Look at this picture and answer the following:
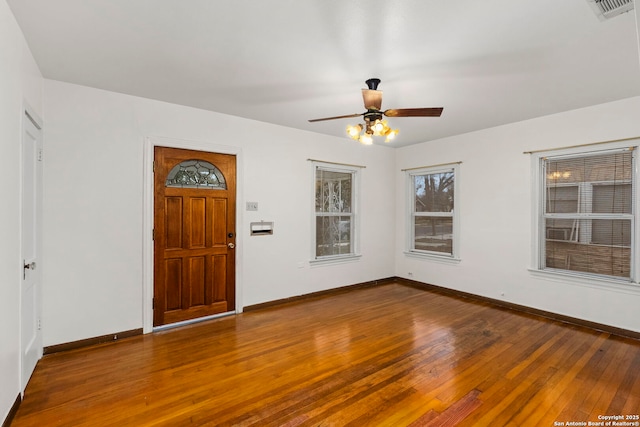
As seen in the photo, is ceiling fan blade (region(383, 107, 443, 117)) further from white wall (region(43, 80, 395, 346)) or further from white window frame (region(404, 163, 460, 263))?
white window frame (region(404, 163, 460, 263))

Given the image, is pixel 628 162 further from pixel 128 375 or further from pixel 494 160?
pixel 128 375

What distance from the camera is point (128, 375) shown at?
2576 millimetres

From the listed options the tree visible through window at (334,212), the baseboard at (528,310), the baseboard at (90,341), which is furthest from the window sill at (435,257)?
the baseboard at (90,341)

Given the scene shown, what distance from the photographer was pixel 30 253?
2.58m

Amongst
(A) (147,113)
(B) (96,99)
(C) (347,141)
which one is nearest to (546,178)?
(C) (347,141)

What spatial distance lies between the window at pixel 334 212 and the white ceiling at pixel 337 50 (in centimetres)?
166

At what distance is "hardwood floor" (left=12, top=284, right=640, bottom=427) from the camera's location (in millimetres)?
2082

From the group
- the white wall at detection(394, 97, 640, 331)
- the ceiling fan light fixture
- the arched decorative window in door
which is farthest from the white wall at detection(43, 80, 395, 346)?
the white wall at detection(394, 97, 640, 331)

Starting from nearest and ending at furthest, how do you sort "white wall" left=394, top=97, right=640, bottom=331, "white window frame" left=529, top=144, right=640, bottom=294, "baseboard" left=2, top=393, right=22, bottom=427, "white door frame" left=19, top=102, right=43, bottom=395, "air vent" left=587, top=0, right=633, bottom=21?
1. "air vent" left=587, top=0, right=633, bottom=21
2. "baseboard" left=2, top=393, right=22, bottom=427
3. "white door frame" left=19, top=102, right=43, bottom=395
4. "white window frame" left=529, top=144, right=640, bottom=294
5. "white wall" left=394, top=97, right=640, bottom=331

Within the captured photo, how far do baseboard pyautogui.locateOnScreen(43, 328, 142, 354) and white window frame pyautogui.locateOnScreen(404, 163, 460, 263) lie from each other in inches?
177

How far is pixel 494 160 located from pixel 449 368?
321cm

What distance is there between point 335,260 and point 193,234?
235 centimetres

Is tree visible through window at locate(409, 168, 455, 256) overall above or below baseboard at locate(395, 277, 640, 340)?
above

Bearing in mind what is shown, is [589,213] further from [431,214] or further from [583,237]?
[431,214]
